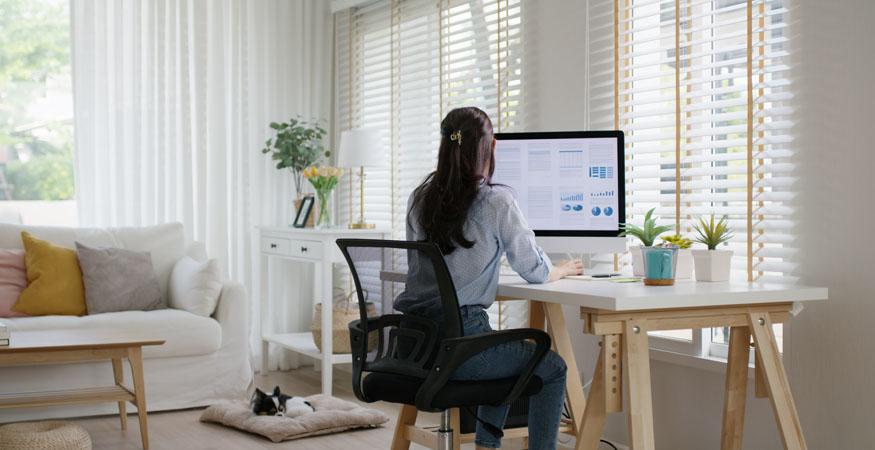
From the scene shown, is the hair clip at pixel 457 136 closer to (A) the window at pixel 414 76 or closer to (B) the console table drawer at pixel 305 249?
(A) the window at pixel 414 76

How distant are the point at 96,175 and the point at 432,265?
3.20 meters

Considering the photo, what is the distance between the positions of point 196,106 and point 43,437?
239 centimetres

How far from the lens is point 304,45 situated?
221 inches

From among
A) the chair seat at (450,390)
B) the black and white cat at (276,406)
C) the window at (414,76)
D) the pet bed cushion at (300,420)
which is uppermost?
the window at (414,76)

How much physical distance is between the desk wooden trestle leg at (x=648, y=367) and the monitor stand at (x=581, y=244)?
0.51 metres

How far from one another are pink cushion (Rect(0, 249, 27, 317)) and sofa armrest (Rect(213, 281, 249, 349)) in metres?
0.84

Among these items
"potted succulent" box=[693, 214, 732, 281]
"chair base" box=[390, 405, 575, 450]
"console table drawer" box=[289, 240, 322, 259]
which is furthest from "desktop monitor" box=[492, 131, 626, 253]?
"console table drawer" box=[289, 240, 322, 259]

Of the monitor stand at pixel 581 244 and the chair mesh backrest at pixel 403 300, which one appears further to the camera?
the monitor stand at pixel 581 244

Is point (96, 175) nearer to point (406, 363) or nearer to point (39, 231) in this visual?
point (39, 231)

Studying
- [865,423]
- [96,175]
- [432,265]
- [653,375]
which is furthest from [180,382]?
[865,423]

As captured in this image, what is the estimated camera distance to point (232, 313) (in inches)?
178

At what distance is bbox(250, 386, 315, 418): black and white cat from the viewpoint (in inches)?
159

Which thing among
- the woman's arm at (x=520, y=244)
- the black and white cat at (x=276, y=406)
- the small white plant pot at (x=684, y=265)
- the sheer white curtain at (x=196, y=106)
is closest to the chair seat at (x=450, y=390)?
the woman's arm at (x=520, y=244)

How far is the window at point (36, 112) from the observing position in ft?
16.9
